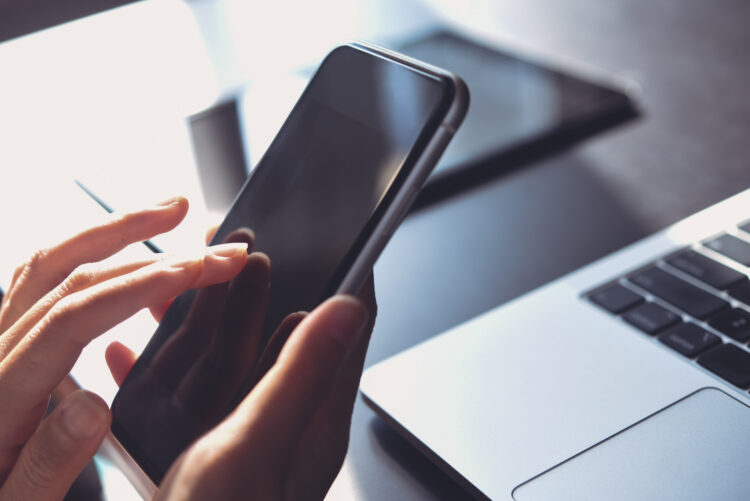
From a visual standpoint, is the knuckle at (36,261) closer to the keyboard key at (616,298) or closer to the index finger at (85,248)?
the index finger at (85,248)

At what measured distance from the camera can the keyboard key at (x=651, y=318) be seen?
44 cm

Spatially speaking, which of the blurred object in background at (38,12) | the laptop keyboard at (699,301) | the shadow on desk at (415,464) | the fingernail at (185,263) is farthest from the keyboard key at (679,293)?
the blurred object in background at (38,12)

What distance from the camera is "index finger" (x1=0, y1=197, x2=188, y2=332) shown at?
0.45 meters

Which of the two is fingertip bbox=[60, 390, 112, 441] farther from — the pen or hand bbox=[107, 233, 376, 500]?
the pen

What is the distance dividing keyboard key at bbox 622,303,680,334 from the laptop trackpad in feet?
0.21

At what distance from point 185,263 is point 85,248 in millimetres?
125

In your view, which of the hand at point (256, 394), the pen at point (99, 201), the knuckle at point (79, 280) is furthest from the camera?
the pen at point (99, 201)

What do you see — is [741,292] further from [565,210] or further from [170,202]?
[170,202]

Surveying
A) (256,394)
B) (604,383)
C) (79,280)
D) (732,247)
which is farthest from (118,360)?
(732,247)

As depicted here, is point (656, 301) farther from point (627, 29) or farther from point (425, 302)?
point (627, 29)

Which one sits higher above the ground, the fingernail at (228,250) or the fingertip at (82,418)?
the fingernail at (228,250)

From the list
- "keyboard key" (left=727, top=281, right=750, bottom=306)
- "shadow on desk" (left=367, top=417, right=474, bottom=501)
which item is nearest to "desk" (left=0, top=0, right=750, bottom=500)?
"shadow on desk" (left=367, top=417, right=474, bottom=501)

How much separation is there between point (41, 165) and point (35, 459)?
376mm

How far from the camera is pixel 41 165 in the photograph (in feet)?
2.16
